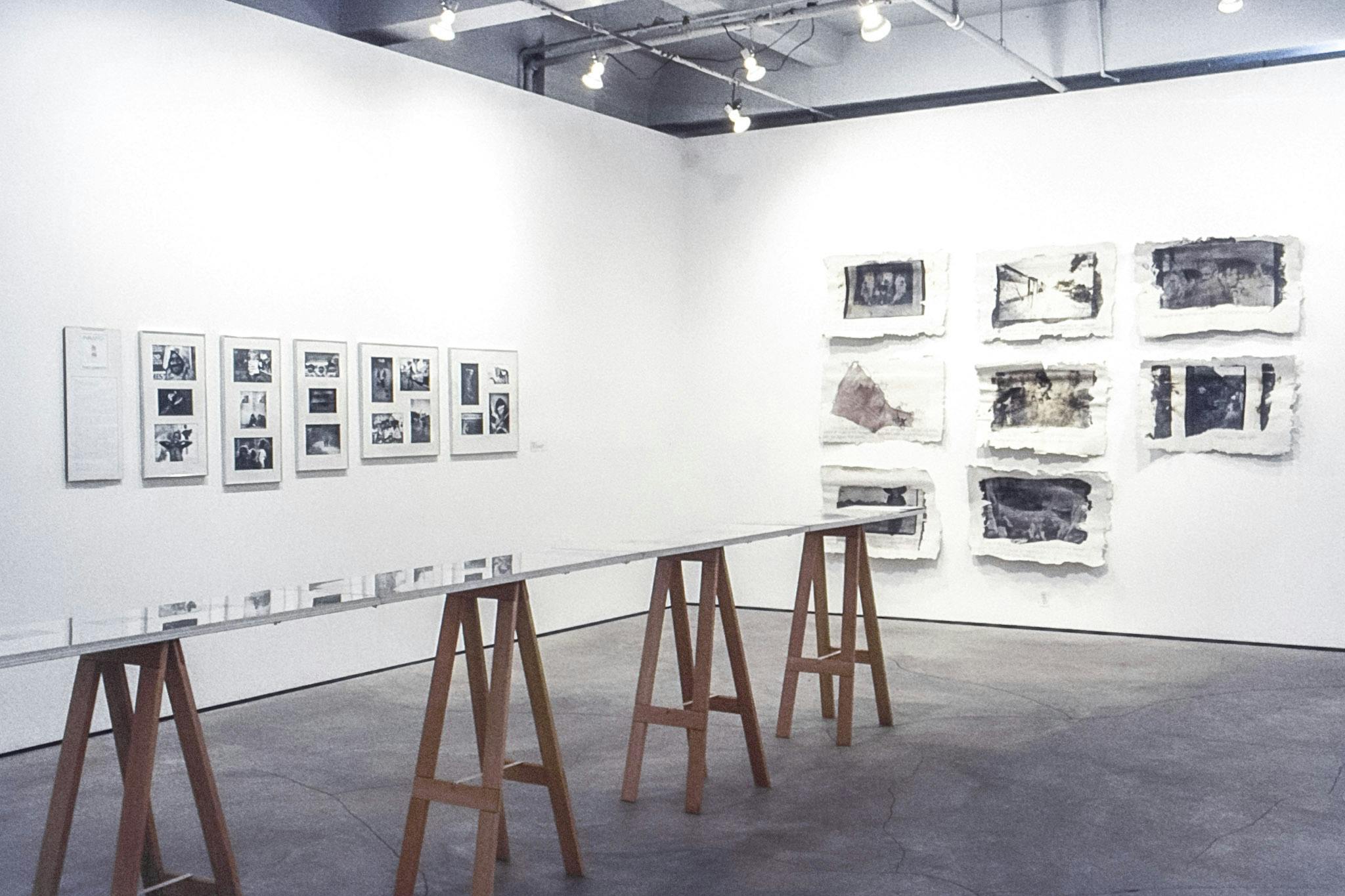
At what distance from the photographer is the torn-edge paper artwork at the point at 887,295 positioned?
8.58 meters

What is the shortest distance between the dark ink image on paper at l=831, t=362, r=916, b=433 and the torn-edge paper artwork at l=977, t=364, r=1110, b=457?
526mm

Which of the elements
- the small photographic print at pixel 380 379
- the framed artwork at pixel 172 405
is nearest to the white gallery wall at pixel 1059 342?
the small photographic print at pixel 380 379

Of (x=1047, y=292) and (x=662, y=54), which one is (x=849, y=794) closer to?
(x=1047, y=292)

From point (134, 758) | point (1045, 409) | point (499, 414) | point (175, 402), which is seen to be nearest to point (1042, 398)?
point (1045, 409)

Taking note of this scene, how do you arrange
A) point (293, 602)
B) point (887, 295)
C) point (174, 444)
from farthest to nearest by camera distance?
point (887, 295) → point (174, 444) → point (293, 602)

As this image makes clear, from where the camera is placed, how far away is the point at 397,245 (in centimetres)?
724

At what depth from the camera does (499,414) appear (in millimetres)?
7922

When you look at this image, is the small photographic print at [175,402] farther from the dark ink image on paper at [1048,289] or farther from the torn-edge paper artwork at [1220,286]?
the torn-edge paper artwork at [1220,286]

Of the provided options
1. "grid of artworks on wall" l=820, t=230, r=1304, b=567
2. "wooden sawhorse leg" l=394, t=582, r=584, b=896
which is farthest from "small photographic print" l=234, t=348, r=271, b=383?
"grid of artworks on wall" l=820, t=230, r=1304, b=567

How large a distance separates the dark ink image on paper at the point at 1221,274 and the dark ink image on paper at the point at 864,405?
1.73m

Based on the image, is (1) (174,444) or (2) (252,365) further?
(2) (252,365)

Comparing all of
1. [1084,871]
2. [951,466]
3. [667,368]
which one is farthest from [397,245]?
[1084,871]

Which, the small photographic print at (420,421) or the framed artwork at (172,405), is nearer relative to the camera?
the framed artwork at (172,405)

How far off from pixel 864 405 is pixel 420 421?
2971 mm
